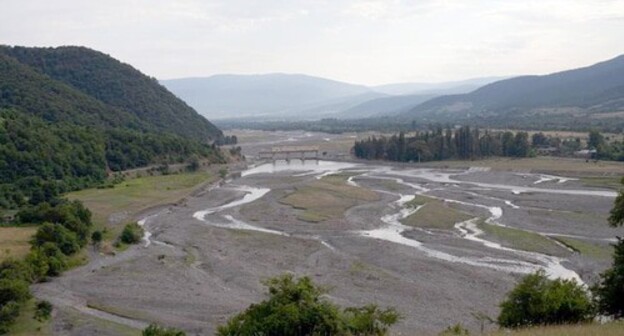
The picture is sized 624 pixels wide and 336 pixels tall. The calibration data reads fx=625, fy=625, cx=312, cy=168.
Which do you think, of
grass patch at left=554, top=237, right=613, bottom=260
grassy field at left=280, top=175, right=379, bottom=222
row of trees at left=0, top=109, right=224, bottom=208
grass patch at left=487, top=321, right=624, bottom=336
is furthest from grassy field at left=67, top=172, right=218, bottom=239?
grass patch at left=487, top=321, right=624, bottom=336

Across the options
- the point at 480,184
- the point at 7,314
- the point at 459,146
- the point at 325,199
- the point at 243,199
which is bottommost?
the point at 480,184

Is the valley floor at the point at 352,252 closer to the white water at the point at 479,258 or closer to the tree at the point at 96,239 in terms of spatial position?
the white water at the point at 479,258

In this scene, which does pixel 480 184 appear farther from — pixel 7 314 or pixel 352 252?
pixel 7 314

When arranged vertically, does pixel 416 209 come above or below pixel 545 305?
below

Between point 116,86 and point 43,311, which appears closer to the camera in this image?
point 43,311

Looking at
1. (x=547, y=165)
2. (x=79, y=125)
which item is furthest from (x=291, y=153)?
(x=547, y=165)

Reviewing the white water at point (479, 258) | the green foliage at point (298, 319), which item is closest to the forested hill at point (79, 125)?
the white water at point (479, 258)

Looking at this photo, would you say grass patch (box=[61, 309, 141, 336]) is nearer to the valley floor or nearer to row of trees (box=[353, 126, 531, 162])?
the valley floor

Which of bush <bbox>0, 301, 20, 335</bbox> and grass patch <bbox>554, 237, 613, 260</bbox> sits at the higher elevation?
bush <bbox>0, 301, 20, 335</bbox>
